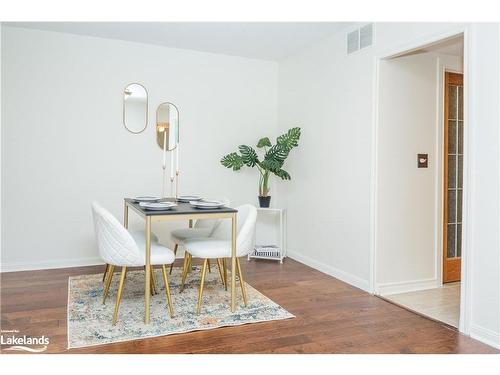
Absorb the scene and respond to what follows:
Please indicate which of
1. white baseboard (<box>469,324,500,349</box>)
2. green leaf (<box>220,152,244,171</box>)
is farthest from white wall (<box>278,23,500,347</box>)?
green leaf (<box>220,152,244,171</box>)

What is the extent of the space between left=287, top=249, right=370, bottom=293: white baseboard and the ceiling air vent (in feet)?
6.93

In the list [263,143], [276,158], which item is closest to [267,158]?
[276,158]

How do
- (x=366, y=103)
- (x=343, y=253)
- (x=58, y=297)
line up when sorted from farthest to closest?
(x=343, y=253) < (x=366, y=103) < (x=58, y=297)

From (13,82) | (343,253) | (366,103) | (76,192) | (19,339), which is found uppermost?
(13,82)

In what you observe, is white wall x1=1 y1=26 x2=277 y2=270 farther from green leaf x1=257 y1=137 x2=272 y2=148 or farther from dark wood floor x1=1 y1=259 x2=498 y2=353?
dark wood floor x1=1 y1=259 x2=498 y2=353

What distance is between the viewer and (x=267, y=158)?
15.8 ft

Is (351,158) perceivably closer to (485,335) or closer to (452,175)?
(452,175)

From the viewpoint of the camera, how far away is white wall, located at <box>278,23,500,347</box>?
2584 millimetres

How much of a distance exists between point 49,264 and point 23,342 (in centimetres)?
202

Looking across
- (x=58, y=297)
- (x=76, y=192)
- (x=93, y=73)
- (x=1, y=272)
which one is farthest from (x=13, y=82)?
(x=58, y=297)

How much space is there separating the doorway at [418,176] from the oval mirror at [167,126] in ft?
7.66

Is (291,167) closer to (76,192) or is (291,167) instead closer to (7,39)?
(76,192)

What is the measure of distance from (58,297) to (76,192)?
1.38 metres

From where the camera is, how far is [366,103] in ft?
12.4
